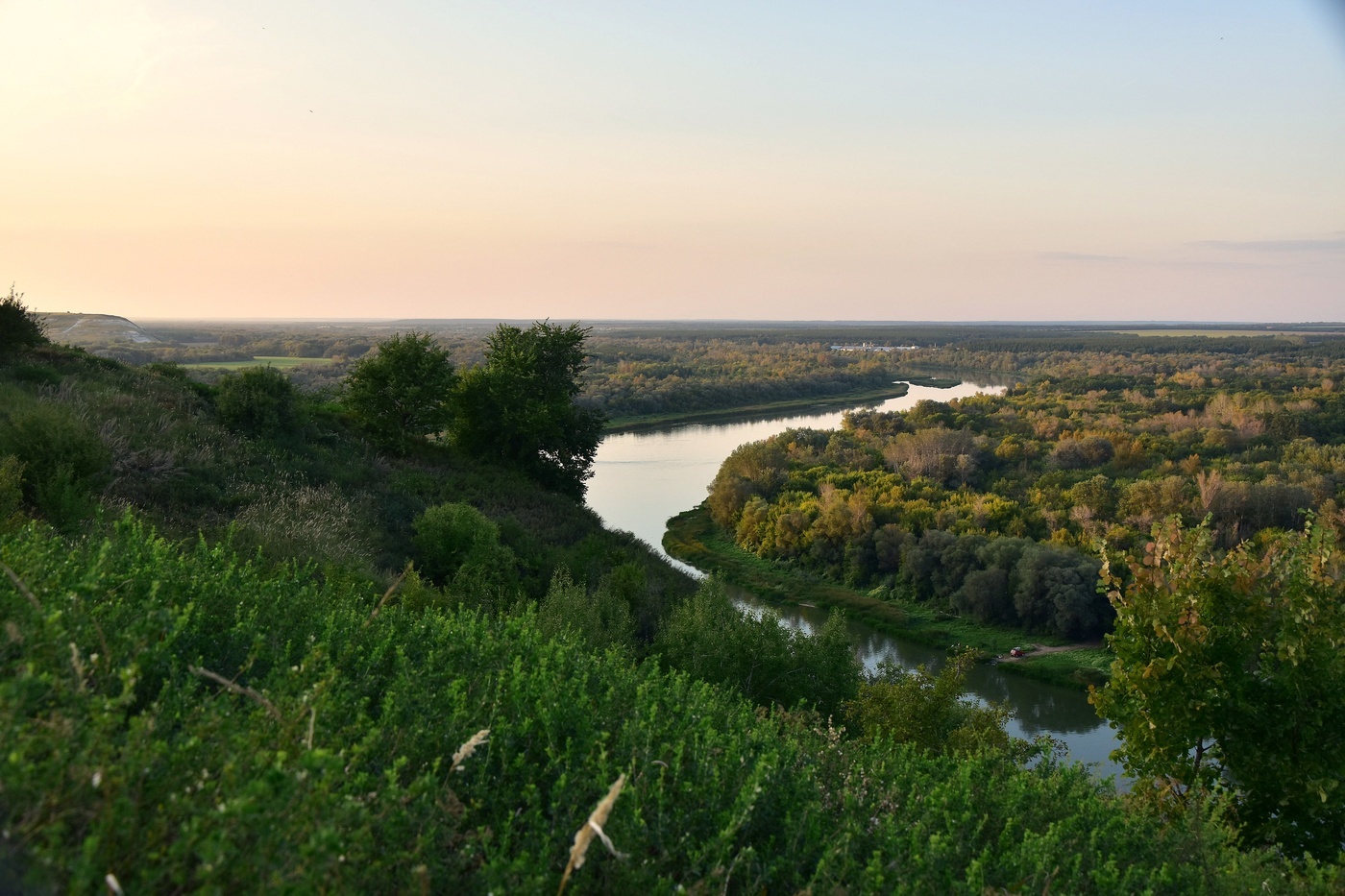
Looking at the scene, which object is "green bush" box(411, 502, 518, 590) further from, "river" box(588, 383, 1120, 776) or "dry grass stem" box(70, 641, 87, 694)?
"dry grass stem" box(70, 641, 87, 694)

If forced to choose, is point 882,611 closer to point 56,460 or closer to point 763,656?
point 763,656

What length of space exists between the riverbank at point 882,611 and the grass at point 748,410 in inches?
1285

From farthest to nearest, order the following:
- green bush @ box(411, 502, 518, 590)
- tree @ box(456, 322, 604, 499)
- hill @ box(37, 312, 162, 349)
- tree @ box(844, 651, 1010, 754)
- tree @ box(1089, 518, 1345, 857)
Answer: hill @ box(37, 312, 162, 349) → tree @ box(456, 322, 604, 499) → green bush @ box(411, 502, 518, 590) → tree @ box(844, 651, 1010, 754) → tree @ box(1089, 518, 1345, 857)

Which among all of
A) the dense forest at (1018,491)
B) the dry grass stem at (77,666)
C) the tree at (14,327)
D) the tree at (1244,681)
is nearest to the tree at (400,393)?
the tree at (14,327)

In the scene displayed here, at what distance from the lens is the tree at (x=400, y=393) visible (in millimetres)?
23047

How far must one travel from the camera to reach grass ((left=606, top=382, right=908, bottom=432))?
77.9 metres

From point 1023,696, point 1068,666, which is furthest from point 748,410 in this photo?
point 1023,696

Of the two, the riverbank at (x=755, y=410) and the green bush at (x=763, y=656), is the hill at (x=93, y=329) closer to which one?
the riverbank at (x=755, y=410)

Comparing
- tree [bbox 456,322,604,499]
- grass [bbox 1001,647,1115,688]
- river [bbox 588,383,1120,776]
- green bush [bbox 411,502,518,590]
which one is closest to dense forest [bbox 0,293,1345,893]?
river [bbox 588,383,1120,776]

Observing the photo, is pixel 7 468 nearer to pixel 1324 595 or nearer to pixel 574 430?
pixel 1324 595

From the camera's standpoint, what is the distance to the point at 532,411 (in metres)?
24.4

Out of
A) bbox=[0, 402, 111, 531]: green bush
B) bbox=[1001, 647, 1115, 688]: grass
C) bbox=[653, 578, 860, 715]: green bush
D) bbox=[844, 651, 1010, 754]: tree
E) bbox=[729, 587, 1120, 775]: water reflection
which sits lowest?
bbox=[729, 587, 1120, 775]: water reflection

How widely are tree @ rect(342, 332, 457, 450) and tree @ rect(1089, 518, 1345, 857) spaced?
19.2m

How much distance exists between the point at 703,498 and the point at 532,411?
964 inches
